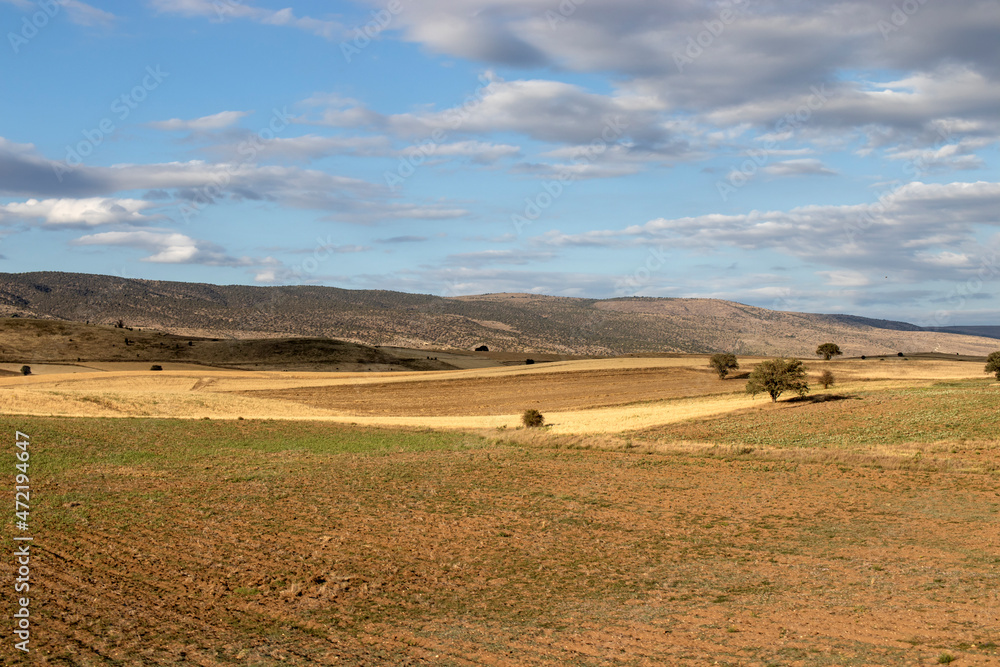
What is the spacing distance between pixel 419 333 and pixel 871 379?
131 meters

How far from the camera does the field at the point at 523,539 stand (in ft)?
43.0

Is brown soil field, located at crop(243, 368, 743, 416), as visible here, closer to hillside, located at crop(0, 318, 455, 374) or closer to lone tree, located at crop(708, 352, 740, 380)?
lone tree, located at crop(708, 352, 740, 380)

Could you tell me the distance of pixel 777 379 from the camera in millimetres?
52938

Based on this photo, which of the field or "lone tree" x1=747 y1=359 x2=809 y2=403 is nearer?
the field

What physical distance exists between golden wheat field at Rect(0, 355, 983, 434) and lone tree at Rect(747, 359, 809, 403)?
136 centimetres

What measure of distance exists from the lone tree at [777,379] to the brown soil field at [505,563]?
20.3 m

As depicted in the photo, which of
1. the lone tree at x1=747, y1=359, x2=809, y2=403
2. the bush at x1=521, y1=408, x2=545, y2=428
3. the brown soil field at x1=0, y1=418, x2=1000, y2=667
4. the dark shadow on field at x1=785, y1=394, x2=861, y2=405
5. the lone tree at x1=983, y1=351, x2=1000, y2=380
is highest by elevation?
the lone tree at x1=983, y1=351, x2=1000, y2=380

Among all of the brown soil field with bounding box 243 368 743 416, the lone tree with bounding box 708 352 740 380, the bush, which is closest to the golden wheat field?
the brown soil field with bounding box 243 368 743 416

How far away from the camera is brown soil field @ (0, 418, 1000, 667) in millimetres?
12844

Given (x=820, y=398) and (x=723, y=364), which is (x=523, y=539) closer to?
(x=820, y=398)

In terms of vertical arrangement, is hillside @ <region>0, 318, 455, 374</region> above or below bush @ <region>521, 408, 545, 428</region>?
above

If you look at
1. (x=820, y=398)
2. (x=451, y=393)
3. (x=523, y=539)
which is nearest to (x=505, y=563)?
(x=523, y=539)

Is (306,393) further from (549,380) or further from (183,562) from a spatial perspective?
(183,562)

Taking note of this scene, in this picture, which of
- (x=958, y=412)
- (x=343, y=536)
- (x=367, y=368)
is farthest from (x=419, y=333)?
(x=343, y=536)
